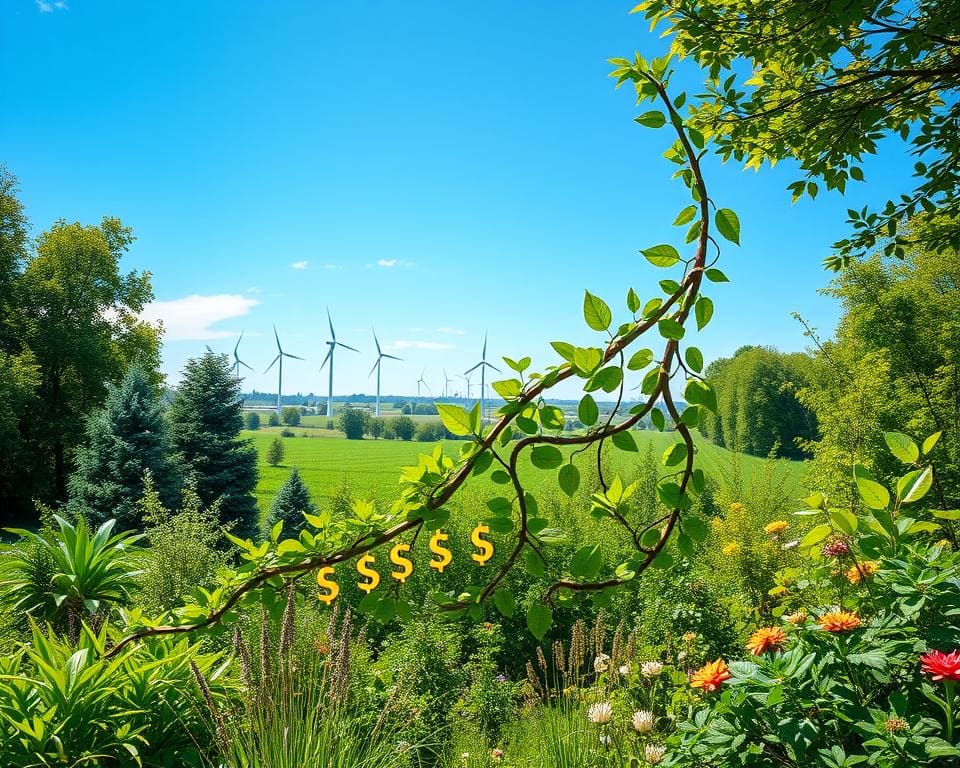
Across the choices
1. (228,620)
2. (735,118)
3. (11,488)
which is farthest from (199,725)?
(11,488)

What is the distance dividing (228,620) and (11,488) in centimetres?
2355

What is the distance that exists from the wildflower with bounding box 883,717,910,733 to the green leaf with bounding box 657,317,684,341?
111 centimetres

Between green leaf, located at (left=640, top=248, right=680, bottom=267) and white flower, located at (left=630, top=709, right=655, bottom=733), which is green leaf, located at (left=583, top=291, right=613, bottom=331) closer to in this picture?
green leaf, located at (left=640, top=248, right=680, bottom=267)

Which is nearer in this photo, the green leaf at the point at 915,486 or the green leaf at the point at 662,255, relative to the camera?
the green leaf at the point at 662,255

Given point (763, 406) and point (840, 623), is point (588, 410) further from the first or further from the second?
point (763, 406)

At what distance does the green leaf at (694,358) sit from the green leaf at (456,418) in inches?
13.2

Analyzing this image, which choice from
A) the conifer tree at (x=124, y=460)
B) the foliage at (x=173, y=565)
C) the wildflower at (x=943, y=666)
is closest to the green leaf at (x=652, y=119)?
the wildflower at (x=943, y=666)

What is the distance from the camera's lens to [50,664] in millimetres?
2293

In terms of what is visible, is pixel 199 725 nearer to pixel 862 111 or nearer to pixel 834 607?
pixel 834 607

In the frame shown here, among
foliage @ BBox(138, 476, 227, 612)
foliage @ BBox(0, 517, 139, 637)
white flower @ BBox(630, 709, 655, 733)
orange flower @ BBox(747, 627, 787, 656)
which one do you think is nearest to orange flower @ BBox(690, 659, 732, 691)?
orange flower @ BBox(747, 627, 787, 656)

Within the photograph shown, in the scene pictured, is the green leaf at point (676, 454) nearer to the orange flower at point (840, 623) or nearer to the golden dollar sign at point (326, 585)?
the golden dollar sign at point (326, 585)

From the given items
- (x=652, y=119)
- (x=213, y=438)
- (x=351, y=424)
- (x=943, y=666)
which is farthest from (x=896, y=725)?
(x=351, y=424)

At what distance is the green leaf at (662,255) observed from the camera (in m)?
0.90

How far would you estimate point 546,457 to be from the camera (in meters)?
0.86
